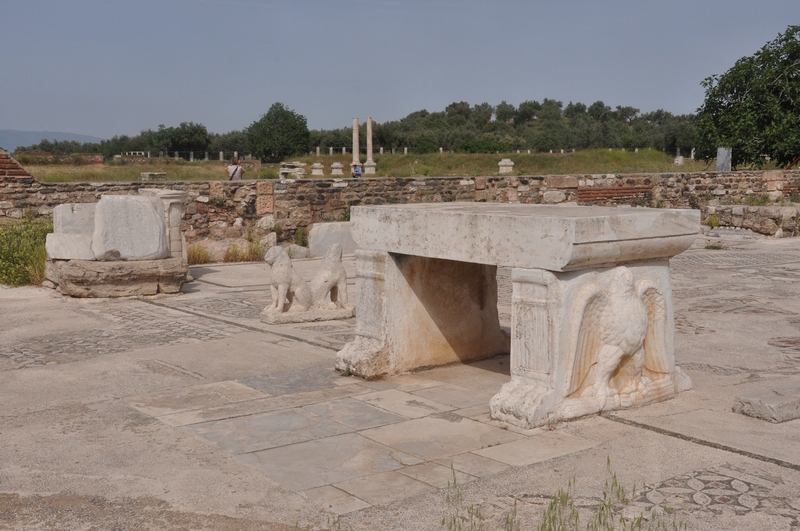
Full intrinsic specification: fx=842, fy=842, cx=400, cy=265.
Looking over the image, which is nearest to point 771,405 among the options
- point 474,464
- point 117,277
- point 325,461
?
point 474,464

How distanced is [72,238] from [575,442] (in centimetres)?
718

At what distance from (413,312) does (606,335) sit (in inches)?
59.9

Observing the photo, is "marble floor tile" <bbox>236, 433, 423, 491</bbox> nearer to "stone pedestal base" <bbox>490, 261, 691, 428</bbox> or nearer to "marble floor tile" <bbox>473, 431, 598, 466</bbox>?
"marble floor tile" <bbox>473, 431, 598, 466</bbox>

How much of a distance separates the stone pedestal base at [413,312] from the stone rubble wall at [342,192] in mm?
8086

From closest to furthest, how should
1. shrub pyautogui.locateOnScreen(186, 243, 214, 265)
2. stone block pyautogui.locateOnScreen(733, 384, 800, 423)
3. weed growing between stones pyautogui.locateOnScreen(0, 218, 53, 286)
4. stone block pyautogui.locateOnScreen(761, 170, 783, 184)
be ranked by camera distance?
1. stone block pyautogui.locateOnScreen(733, 384, 800, 423)
2. weed growing between stones pyautogui.locateOnScreen(0, 218, 53, 286)
3. shrub pyautogui.locateOnScreen(186, 243, 214, 265)
4. stone block pyautogui.locateOnScreen(761, 170, 783, 184)

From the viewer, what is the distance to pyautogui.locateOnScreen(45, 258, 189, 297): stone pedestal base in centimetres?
933

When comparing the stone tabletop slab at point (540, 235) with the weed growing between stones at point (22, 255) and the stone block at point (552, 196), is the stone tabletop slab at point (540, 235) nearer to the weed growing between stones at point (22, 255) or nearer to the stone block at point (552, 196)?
the weed growing between stones at point (22, 255)

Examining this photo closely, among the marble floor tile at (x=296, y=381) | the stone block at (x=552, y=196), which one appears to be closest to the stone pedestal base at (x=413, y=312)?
the marble floor tile at (x=296, y=381)

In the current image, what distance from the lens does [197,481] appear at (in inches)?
152

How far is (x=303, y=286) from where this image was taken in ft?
26.7

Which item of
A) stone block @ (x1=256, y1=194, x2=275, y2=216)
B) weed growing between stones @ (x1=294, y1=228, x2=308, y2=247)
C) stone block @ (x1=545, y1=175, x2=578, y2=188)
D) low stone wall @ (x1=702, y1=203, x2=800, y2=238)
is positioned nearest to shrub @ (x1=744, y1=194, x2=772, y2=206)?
low stone wall @ (x1=702, y1=203, x2=800, y2=238)

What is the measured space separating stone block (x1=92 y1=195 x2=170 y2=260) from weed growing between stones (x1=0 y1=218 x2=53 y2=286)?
120 cm

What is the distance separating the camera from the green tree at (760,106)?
74.4 feet

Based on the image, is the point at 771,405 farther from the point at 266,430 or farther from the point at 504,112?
the point at 504,112
